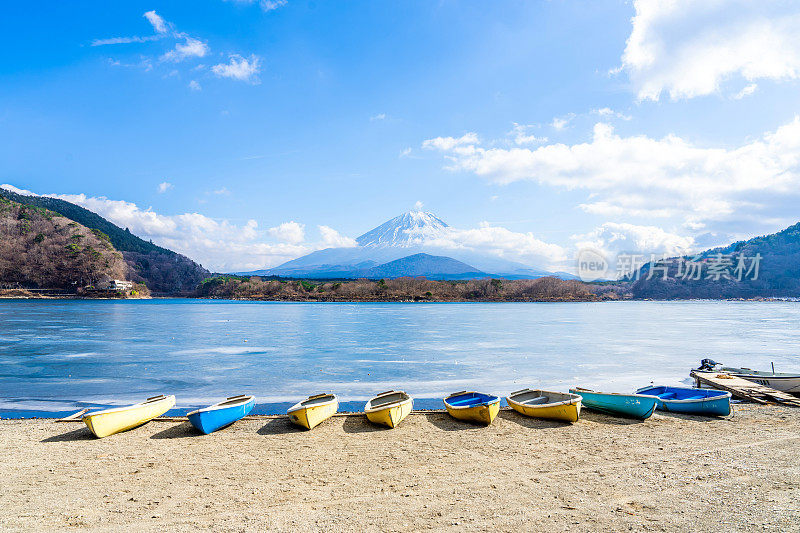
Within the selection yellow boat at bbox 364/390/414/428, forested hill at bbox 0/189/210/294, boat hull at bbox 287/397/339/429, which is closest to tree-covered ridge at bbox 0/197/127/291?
forested hill at bbox 0/189/210/294

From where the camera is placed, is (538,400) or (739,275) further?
(739,275)

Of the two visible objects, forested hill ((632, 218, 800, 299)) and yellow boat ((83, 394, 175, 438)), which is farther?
forested hill ((632, 218, 800, 299))

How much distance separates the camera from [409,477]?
7574mm

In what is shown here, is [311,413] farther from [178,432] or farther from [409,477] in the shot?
[409,477]

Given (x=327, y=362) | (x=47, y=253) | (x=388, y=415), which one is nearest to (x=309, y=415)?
(x=388, y=415)

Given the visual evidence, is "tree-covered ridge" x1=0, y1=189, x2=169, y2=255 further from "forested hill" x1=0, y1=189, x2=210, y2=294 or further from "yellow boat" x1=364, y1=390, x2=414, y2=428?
"yellow boat" x1=364, y1=390, x2=414, y2=428

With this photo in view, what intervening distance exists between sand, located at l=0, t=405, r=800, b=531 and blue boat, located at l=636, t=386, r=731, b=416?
0.79m

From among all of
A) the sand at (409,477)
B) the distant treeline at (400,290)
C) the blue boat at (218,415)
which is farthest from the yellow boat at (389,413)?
the distant treeline at (400,290)

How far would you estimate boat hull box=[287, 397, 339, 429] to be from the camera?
10.6 metres

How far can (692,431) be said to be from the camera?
1054cm

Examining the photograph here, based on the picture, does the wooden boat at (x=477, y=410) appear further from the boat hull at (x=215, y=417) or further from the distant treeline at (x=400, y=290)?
the distant treeline at (x=400, y=290)

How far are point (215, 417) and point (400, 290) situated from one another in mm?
121394

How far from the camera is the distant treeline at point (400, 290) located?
427 ft

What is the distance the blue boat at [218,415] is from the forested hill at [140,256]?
139 metres
